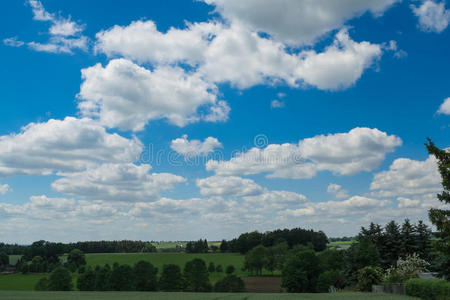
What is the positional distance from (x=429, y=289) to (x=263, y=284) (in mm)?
91447

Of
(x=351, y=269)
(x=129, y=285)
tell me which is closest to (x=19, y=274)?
(x=129, y=285)

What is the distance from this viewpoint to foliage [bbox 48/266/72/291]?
9981cm

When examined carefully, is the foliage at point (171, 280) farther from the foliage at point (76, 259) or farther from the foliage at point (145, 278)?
the foliage at point (76, 259)

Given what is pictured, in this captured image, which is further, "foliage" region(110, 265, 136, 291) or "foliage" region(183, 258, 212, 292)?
"foliage" region(183, 258, 212, 292)

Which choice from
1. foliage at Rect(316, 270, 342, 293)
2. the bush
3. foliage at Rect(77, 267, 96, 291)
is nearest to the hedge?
the bush

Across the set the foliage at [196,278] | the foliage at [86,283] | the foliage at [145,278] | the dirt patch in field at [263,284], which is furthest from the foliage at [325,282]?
the foliage at [86,283]

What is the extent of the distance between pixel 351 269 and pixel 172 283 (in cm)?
4990

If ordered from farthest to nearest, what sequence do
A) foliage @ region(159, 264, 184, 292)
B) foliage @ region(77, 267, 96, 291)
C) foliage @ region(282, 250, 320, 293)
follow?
foliage @ region(77, 267, 96, 291) < foliage @ region(159, 264, 184, 292) < foliage @ region(282, 250, 320, 293)

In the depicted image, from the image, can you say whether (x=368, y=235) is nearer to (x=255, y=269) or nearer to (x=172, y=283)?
(x=172, y=283)

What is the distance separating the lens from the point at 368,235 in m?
78.9

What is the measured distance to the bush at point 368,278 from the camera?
5965 centimetres

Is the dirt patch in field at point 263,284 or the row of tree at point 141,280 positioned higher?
the row of tree at point 141,280

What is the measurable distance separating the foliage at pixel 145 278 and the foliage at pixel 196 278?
8.64 meters

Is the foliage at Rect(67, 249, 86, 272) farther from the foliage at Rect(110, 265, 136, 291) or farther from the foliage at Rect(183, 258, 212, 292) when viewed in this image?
the foliage at Rect(183, 258, 212, 292)
